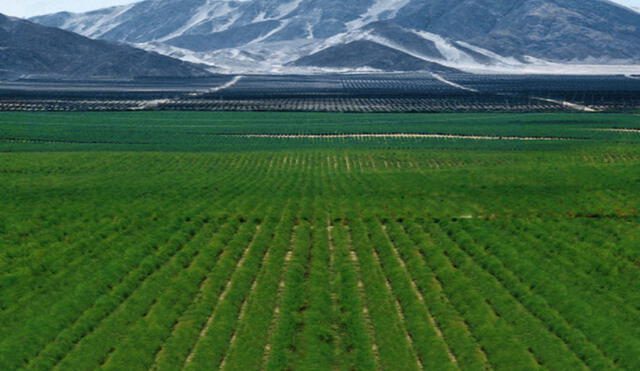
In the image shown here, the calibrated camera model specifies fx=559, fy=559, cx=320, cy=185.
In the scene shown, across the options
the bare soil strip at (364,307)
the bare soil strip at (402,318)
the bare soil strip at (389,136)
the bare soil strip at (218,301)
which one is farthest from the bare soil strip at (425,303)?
the bare soil strip at (389,136)

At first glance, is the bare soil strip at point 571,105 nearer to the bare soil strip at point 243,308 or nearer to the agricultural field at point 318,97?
the agricultural field at point 318,97

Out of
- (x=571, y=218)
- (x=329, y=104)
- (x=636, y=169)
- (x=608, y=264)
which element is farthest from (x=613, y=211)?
(x=329, y=104)

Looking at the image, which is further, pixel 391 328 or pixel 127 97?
pixel 127 97

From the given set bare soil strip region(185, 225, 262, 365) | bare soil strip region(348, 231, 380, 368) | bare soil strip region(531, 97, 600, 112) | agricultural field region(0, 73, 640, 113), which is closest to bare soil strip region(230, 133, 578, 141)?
agricultural field region(0, 73, 640, 113)

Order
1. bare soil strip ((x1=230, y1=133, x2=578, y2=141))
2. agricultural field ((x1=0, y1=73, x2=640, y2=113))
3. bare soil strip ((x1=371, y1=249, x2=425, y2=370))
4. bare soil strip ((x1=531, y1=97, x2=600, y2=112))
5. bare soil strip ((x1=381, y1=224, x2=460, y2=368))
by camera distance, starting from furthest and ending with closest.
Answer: agricultural field ((x1=0, y1=73, x2=640, y2=113)) → bare soil strip ((x1=531, y1=97, x2=600, y2=112)) → bare soil strip ((x1=230, y1=133, x2=578, y2=141)) → bare soil strip ((x1=381, y1=224, x2=460, y2=368)) → bare soil strip ((x1=371, y1=249, x2=425, y2=370))

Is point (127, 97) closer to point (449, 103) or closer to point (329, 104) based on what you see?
point (329, 104)

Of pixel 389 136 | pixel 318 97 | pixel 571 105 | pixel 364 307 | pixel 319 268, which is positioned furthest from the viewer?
pixel 318 97

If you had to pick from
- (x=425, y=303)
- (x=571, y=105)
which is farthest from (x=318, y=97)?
(x=425, y=303)

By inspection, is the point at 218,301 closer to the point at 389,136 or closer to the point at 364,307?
the point at 364,307

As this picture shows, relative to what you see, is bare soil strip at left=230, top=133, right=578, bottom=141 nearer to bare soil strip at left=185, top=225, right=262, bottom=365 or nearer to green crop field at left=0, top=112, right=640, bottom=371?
green crop field at left=0, top=112, right=640, bottom=371
